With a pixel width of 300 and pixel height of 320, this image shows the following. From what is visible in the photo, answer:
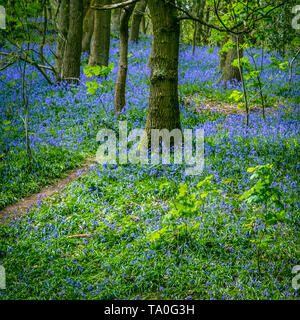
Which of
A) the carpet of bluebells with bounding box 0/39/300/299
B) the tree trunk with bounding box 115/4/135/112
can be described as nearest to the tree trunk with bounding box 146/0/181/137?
the carpet of bluebells with bounding box 0/39/300/299

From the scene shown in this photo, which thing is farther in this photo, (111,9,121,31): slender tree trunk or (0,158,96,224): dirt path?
(111,9,121,31): slender tree trunk

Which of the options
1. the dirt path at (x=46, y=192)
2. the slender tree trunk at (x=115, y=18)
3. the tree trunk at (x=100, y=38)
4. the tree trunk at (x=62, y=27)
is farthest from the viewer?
the slender tree trunk at (x=115, y=18)

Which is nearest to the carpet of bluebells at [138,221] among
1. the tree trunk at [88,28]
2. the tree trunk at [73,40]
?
the tree trunk at [73,40]

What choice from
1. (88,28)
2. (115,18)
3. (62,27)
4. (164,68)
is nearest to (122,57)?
(164,68)

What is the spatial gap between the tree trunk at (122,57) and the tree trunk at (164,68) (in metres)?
2.15

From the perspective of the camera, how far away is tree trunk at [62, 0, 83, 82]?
12633mm

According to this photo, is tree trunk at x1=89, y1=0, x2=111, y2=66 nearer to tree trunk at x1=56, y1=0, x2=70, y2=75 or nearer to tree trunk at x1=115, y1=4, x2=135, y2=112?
tree trunk at x1=56, y1=0, x2=70, y2=75

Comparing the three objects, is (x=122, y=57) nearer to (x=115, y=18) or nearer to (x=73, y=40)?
(x=73, y=40)

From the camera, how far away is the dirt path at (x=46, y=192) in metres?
6.11

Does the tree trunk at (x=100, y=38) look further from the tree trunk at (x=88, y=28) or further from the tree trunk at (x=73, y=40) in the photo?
the tree trunk at (x=88, y=28)

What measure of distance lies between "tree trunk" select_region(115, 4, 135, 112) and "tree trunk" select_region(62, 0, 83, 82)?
11.2 ft

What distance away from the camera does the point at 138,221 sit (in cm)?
545
